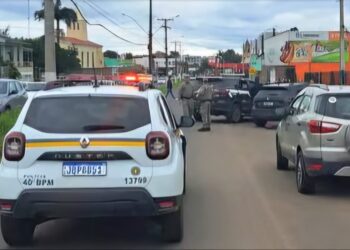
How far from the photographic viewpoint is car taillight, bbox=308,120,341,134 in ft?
29.7

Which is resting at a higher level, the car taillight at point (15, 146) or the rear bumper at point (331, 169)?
the car taillight at point (15, 146)

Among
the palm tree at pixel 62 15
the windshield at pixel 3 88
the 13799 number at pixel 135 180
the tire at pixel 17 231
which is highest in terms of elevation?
the palm tree at pixel 62 15

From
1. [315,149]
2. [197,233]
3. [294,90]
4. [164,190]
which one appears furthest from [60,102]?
[294,90]

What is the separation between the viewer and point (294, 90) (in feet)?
76.2

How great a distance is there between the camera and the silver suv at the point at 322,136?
9023 mm

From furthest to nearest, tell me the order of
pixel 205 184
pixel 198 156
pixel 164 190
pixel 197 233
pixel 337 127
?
pixel 198 156 < pixel 205 184 < pixel 337 127 < pixel 197 233 < pixel 164 190

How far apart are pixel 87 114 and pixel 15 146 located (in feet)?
2.48

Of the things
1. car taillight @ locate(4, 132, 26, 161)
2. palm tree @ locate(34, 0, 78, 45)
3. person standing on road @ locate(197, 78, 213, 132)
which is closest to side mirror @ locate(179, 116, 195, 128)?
car taillight @ locate(4, 132, 26, 161)

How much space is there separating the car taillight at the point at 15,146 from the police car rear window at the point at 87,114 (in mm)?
179

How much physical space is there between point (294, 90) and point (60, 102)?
17.6m

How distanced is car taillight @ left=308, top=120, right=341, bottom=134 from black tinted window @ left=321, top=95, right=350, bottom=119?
0.18 meters

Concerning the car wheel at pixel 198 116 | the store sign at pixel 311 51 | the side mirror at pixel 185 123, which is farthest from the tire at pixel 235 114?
the store sign at pixel 311 51

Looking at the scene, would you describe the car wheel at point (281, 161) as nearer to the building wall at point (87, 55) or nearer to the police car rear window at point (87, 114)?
the police car rear window at point (87, 114)

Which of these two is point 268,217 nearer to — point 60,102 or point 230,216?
point 230,216
